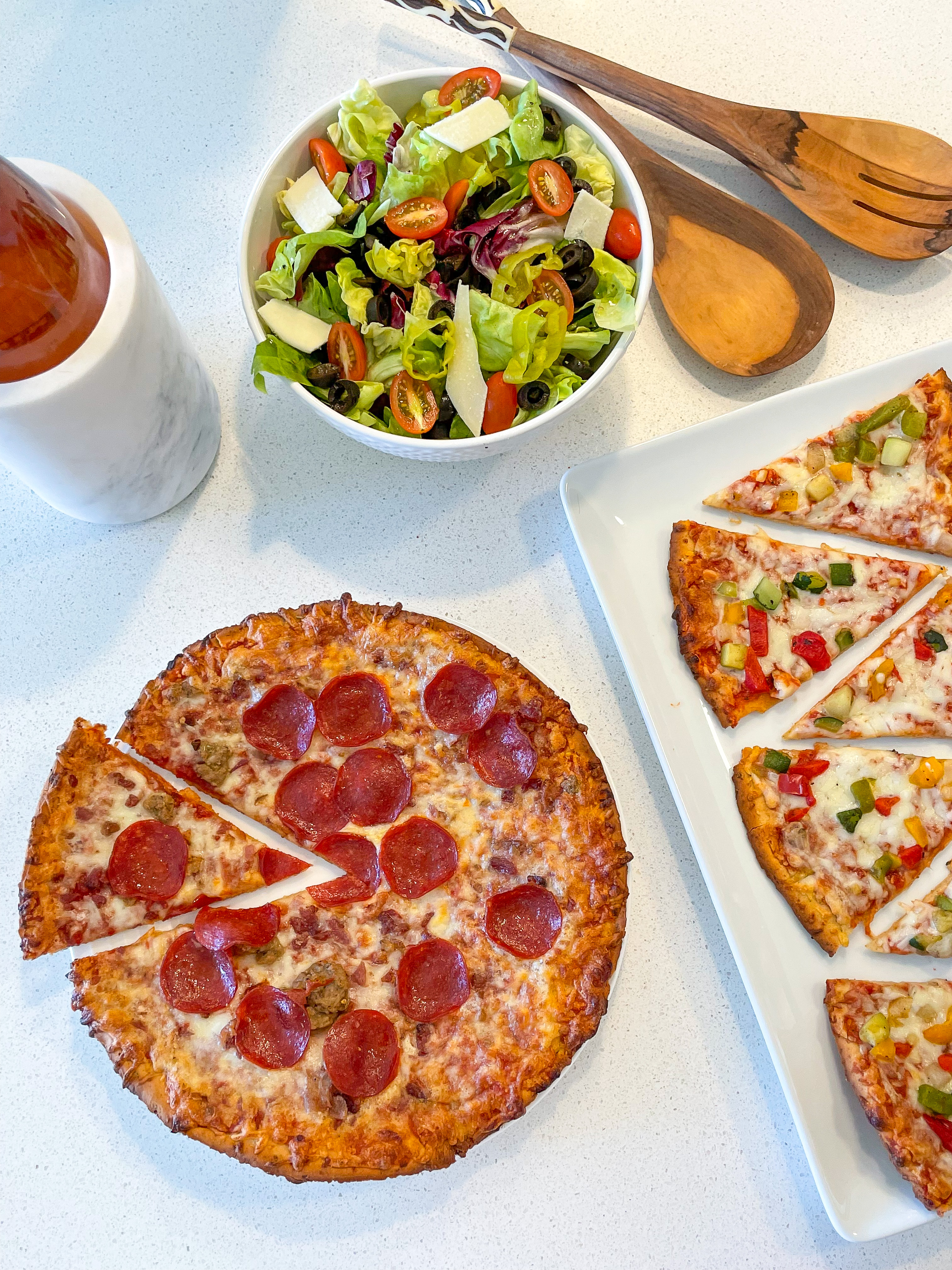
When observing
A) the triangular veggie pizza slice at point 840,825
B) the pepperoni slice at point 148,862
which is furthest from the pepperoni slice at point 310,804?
the triangular veggie pizza slice at point 840,825

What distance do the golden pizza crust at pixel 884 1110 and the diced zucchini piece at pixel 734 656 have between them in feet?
2.50

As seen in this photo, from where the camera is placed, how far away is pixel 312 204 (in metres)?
2.15

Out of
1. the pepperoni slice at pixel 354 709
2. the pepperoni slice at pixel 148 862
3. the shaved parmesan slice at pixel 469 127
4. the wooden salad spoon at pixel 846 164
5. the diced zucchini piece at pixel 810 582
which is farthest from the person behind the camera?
the wooden salad spoon at pixel 846 164

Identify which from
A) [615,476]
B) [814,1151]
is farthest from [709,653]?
[814,1151]

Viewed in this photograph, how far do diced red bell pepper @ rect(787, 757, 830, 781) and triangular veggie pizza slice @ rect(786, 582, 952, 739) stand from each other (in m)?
0.08

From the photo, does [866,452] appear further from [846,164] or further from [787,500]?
[846,164]

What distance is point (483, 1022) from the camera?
2.16m

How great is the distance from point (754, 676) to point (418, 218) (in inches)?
51.5

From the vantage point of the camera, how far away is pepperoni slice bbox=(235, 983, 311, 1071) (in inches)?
83.6

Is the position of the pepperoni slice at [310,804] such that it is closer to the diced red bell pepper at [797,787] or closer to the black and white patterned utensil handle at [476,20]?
the diced red bell pepper at [797,787]

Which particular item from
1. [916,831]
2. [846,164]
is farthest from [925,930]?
[846,164]

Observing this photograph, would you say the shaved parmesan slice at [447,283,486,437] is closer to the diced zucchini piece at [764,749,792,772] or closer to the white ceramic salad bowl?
the white ceramic salad bowl

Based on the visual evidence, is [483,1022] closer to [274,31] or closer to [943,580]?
[943,580]

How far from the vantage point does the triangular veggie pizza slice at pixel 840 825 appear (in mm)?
2316
